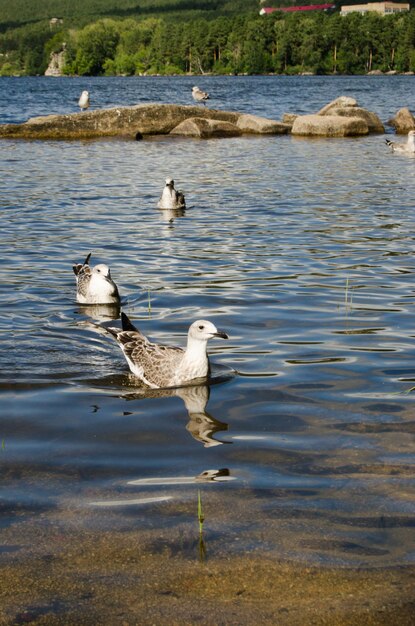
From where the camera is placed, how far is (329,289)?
10.4 metres

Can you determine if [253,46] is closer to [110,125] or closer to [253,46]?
[253,46]

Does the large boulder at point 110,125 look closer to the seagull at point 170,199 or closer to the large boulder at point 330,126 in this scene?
the large boulder at point 330,126

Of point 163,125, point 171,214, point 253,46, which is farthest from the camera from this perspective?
point 253,46

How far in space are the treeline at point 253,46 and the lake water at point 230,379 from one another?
120 m

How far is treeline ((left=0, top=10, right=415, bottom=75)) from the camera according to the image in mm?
132000

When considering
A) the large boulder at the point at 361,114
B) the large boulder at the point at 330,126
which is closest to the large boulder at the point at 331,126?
the large boulder at the point at 330,126

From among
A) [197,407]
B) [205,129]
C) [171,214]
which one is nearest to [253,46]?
[205,129]

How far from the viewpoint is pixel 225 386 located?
7332mm

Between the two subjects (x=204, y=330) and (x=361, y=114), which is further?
(x=361, y=114)

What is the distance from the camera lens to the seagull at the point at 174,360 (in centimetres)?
725

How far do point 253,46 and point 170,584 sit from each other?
13687cm

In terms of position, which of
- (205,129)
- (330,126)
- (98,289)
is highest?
(330,126)

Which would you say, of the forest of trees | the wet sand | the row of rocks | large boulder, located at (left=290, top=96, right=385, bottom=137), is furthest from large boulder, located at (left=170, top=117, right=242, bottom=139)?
the forest of trees

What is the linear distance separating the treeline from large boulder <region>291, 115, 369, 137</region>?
100 metres
